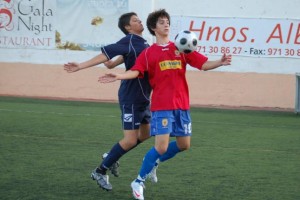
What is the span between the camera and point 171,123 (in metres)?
7.54

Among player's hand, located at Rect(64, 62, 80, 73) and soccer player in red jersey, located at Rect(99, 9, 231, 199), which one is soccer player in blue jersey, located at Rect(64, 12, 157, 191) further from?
soccer player in red jersey, located at Rect(99, 9, 231, 199)

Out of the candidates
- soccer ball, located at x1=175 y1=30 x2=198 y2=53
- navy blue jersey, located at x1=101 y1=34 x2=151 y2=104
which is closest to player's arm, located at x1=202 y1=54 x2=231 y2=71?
soccer ball, located at x1=175 y1=30 x2=198 y2=53

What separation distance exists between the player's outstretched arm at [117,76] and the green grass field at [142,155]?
1.15m

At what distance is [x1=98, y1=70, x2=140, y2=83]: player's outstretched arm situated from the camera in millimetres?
7324

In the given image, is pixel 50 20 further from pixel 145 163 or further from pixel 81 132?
pixel 145 163

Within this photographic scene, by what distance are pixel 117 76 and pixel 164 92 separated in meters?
0.52

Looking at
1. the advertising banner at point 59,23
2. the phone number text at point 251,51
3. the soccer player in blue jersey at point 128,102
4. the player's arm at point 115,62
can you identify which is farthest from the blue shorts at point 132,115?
the advertising banner at point 59,23

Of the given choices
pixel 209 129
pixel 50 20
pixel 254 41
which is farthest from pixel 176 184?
pixel 50 20

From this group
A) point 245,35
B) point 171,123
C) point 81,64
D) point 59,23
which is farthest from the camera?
point 59,23

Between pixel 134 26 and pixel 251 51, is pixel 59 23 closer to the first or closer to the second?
pixel 251 51

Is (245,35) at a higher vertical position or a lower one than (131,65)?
higher

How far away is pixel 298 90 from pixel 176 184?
35.2 feet

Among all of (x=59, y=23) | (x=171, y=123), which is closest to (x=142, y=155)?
(x=171, y=123)

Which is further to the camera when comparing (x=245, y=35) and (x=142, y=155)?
(x=245, y=35)
